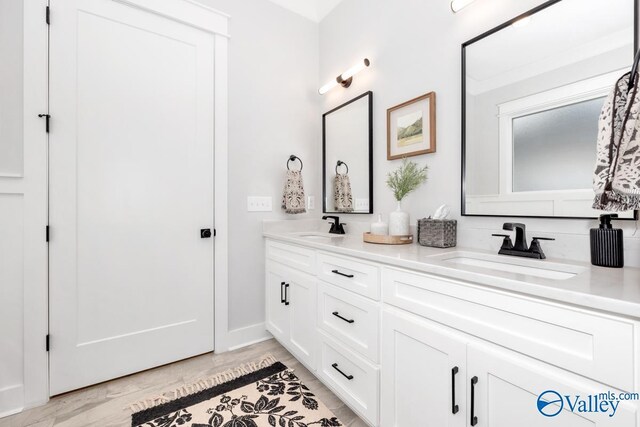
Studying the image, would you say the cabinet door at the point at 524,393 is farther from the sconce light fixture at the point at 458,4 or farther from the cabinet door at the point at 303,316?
the sconce light fixture at the point at 458,4

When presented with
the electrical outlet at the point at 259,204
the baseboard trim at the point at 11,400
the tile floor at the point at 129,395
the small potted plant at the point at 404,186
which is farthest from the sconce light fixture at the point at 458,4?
the baseboard trim at the point at 11,400

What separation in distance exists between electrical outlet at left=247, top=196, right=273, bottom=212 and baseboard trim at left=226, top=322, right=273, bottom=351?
890mm

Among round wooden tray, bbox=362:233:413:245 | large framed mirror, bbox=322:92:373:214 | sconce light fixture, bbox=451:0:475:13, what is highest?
sconce light fixture, bbox=451:0:475:13

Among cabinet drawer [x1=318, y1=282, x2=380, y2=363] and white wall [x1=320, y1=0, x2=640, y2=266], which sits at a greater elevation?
white wall [x1=320, y1=0, x2=640, y2=266]

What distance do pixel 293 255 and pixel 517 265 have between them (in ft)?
3.90

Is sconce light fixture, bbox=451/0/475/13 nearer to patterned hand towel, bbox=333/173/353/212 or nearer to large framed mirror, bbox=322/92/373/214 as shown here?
large framed mirror, bbox=322/92/373/214

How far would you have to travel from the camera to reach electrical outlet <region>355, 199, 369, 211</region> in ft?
6.82

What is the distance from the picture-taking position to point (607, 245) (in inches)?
37.9

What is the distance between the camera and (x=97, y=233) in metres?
1.71

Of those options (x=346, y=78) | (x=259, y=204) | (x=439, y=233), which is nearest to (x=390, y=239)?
(x=439, y=233)

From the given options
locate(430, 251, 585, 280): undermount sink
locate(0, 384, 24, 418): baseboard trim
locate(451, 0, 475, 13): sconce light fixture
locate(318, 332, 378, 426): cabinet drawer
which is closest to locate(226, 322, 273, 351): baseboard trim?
locate(318, 332, 378, 426): cabinet drawer

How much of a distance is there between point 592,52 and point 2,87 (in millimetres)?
2648

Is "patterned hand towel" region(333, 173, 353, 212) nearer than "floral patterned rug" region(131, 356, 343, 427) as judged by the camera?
No

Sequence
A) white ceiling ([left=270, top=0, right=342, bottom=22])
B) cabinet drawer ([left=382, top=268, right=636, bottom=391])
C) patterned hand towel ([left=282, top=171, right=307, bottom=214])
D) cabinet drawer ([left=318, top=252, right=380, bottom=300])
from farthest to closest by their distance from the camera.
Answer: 1. white ceiling ([left=270, top=0, right=342, bottom=22])
2. patterned hand towel ([left=282, top=171, right=307, bottom=214])
3. cabinet drawer ([left=318, top=252, right=380, bottom=300])
4. cabinet drawer ([left=382, top=268, right=636, bottom=391])
